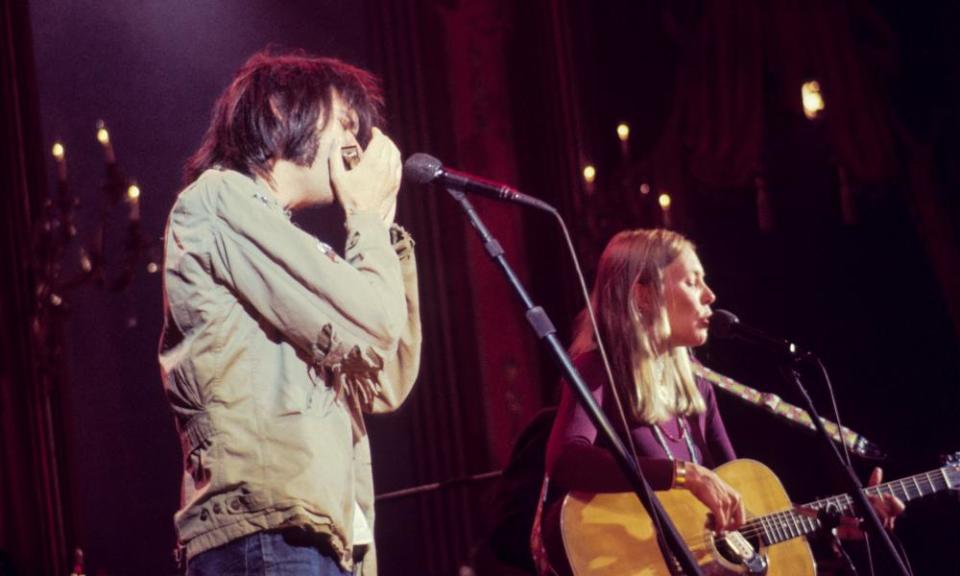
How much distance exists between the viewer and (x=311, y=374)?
5.99 ft

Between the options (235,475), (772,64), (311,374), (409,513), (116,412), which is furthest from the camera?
(772,64)

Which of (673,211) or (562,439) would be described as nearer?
(562,439)

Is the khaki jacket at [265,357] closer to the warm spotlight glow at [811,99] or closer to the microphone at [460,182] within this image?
the microphone at [460,182]

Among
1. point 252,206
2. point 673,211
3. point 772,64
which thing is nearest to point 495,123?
point 673,211

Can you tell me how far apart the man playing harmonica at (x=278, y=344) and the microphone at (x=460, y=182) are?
98mm

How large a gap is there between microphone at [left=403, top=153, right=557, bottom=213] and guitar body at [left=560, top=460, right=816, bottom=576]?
1.31 metres

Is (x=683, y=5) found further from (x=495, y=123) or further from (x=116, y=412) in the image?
(x=116, y=412)

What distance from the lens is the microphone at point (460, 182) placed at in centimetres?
211

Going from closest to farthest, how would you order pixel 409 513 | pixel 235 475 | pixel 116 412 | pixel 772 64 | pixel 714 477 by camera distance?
1. pixel 235 475
2. pixel 714 477
3. pixel 116 412
4. pixel 409 513
5. pixel 772 64

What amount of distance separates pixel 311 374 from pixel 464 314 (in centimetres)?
452

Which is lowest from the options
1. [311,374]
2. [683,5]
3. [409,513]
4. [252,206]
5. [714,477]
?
[409,513]

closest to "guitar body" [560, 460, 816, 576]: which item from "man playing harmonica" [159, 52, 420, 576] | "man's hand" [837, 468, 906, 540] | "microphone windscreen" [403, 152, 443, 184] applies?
"man's hand" [837, 468, 906, 540]

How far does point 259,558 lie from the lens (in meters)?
1.68

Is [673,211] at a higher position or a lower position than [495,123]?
lower
